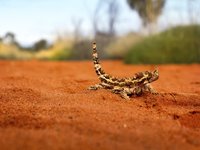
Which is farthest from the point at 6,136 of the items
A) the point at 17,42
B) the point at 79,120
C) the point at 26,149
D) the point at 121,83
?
the point at 17,42

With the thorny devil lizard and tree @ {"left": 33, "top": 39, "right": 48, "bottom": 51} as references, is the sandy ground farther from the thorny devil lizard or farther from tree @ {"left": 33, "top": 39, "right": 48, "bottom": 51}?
tree @ {"left": 33, "top": 39, "right": 48, "bottom": 51}

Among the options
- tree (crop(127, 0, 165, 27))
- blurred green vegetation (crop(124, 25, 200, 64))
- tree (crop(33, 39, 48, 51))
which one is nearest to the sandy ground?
blurred green vegetation (crop(124, 25, 200, 64))

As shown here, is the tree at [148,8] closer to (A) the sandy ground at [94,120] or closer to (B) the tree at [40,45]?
(B) the tree at [40,45]

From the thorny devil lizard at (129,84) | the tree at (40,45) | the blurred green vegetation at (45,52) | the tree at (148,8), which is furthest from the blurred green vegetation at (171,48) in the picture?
the thorny devil lizard at (129,84)

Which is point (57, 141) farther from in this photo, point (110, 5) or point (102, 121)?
point (110, 5)

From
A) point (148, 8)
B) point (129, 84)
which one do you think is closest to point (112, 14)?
point (148, 8)

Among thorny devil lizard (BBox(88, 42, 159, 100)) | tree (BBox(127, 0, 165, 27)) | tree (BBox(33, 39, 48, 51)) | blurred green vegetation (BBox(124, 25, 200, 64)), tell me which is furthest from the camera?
tree (BBox(33, 39, 48, 51))
